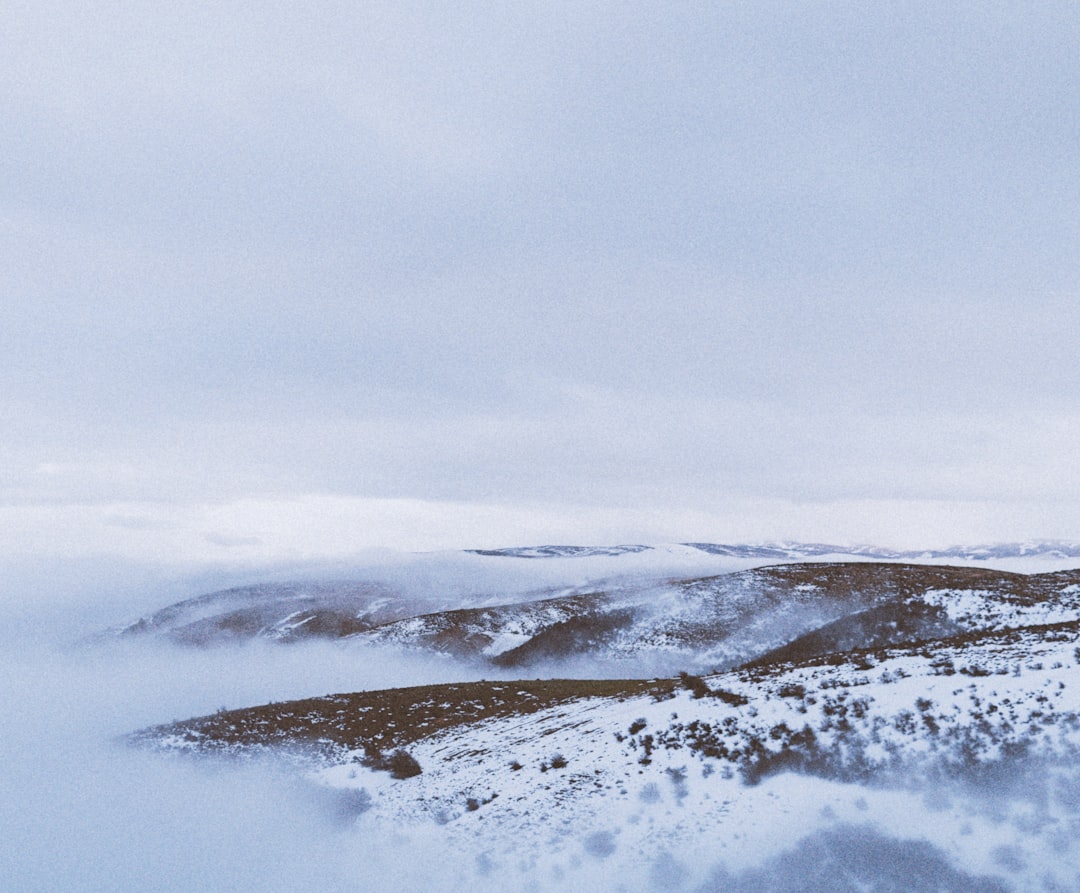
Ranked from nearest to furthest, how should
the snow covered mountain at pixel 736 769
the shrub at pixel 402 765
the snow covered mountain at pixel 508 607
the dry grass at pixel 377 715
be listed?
the snow covered mountain at pixel 736 769 < the shrub at pixel 402 765 < the dry grass at pixel 377 715 < the snow covered mountain at pixel 508 607

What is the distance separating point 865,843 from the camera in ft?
45.2

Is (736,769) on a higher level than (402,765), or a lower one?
higher

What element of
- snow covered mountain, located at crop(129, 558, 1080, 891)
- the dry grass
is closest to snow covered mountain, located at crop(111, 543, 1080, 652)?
the dry grass

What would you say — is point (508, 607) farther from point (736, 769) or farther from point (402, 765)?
point (736, 769)

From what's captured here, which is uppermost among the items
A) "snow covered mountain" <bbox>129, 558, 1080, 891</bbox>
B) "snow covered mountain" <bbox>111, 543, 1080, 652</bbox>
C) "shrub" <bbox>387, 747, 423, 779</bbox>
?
"snow covered mountain" <bbox>129, 558, 1080, 891</bbox>

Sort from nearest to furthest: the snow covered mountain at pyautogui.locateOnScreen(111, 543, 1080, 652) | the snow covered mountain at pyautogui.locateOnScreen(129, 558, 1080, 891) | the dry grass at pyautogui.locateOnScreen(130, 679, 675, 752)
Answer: the snow covered mountain at pyautogui.locateOnScreen(129, 558, 1080, 891) < the dry grass at pyautogui.locateOnScreen(130, 679, 675, 752) < the snow covered mountain at pyautogui.locateOnScreen(111, 543, 1080, 652)

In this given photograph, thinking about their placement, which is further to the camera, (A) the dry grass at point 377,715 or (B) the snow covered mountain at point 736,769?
(A) the dry grass at point 377,715

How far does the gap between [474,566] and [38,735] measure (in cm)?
11330

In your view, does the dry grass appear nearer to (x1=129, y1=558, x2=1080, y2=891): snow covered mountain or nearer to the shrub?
(x1=129, y1=558, x2=1080, y2=891): snow covered mountain

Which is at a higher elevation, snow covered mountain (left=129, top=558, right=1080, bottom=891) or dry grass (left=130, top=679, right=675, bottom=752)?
snow covered mountain (left=129, top=558, right=1080, bottom=891)

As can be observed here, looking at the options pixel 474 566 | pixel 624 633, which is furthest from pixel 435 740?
pixel 474 566

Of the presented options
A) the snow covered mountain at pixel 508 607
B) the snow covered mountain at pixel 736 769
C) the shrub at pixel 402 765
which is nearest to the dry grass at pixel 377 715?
the snow covered mountain at pixel 736 769

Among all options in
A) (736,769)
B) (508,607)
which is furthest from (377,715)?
(508,607)

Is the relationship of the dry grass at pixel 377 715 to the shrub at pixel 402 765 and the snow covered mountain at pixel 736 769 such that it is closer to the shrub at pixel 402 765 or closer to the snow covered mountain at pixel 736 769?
the snow covered mountain at pixel 736 769
